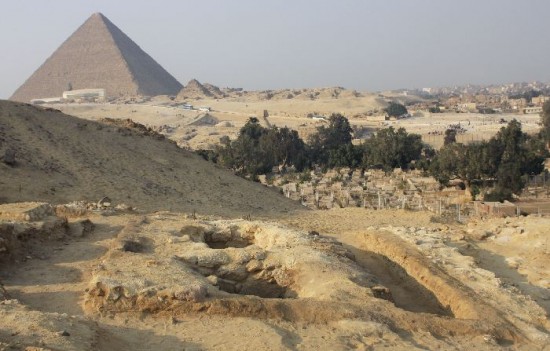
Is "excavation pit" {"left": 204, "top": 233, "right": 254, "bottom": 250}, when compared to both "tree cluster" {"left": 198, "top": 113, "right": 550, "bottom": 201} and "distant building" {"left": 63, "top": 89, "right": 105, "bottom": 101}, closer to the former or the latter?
"tree cluster" {"left": 198, "top": 113, "right": 550, "bottom": 201}

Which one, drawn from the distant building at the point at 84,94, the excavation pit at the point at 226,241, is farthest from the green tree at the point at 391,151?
the distant building at the point at 84,94

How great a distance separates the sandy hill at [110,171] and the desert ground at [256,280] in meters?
0.19

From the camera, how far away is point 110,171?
58.6 feet

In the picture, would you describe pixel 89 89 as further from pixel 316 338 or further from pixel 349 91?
pixel 316 338

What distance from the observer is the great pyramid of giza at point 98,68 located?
4552 inches

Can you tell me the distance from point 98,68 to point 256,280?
121003mm

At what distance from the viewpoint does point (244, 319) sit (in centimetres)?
621

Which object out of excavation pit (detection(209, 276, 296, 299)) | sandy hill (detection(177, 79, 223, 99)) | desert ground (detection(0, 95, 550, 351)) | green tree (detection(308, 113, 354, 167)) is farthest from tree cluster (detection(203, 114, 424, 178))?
sandy hill (detection(177, 79, 223, 99))

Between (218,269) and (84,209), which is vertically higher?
(84,209)

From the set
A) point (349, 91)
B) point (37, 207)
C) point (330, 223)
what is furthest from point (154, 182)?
point (349, 91)

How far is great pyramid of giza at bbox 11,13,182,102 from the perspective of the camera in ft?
379

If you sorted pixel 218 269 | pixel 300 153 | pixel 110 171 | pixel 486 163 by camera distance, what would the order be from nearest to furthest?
pixel 218 269 → pixel 110 171 → pixel 486 163 → pixel 300 153

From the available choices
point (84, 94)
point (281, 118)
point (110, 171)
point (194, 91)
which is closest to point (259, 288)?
point (110, 171)

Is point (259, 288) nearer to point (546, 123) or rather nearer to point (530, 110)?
point (546, 123)
